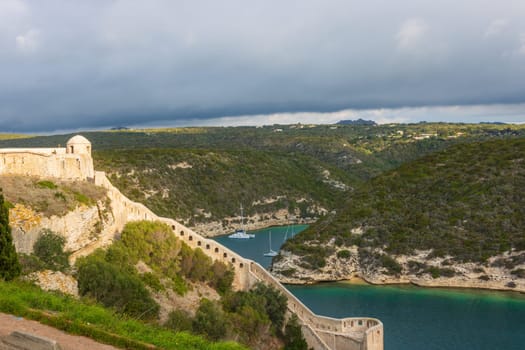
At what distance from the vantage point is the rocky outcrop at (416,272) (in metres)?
48.6

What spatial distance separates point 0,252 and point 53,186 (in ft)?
30.6

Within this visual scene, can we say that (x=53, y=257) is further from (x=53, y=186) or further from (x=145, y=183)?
(x=145, y=183)

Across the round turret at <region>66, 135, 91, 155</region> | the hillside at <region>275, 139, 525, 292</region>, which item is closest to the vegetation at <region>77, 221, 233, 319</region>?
the round turret at <region>66, 135, 91, 155</region>

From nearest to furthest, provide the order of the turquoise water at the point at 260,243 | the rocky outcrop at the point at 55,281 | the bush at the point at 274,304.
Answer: the rocky outcrop at the point at 55,281 → the bush at the point at 274,304 → the turquoise water at the point at 260,243

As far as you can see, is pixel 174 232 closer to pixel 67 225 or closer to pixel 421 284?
pixel 67 225

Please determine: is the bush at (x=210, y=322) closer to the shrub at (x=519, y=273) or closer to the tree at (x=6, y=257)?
the tree at (x=6, y=257)

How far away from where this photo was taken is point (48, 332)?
33.3ft

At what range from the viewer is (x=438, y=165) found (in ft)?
217

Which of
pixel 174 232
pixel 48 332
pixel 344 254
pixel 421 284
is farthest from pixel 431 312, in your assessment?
pixel 48 332

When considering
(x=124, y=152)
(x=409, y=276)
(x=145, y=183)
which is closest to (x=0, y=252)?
(x=409, y=276)

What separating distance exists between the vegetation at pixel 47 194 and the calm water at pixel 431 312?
828 inches

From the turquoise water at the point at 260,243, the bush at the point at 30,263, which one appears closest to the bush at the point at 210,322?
the bush at the point at 30,263

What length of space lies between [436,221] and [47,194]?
44.4m

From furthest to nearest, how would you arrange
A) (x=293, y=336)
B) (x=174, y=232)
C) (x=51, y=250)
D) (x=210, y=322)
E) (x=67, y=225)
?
(x=174, y=232), (x=293, y=336), (x=210, y=322), (x=67, y=225), (x=51, y=250)
